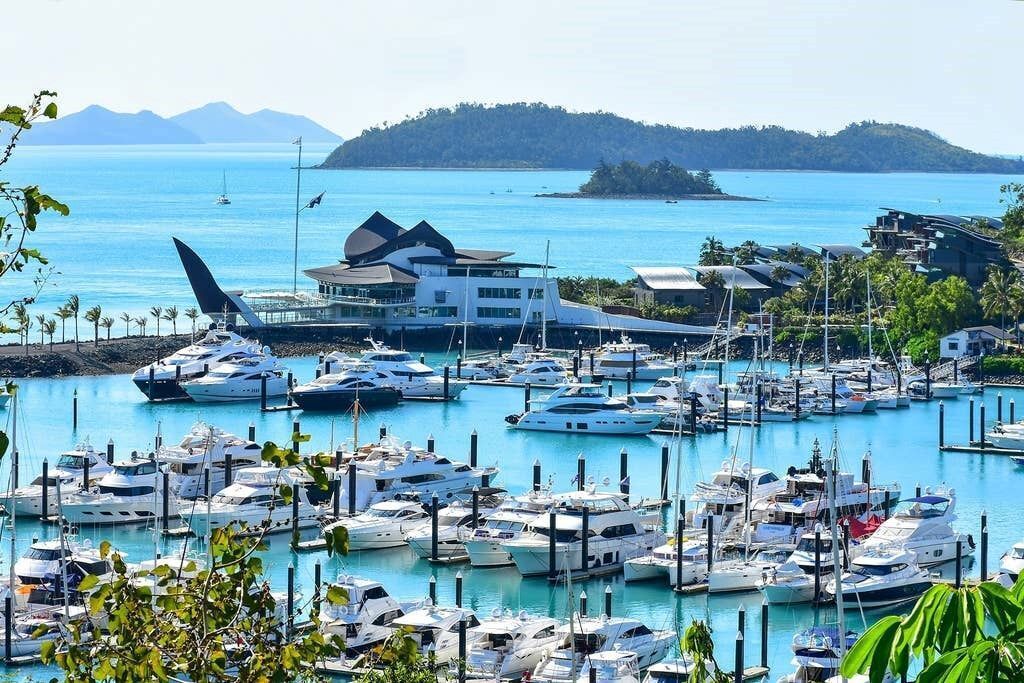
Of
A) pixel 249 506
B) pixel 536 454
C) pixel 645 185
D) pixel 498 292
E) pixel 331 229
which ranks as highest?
pixel 645 185

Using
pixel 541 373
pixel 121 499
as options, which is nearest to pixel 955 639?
pixel 121 499

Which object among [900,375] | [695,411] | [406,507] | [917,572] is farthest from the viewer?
[900,375]

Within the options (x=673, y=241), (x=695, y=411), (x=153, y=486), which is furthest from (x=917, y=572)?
(x=673, y=241)

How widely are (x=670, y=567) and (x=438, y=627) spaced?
5.49 meters

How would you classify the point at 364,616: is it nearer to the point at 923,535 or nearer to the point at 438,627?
the point at 438,627

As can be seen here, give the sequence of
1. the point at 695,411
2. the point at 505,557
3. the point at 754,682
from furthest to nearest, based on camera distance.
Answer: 1. the point at 695,411
2. the point at 505,557
3. the point at 754,682

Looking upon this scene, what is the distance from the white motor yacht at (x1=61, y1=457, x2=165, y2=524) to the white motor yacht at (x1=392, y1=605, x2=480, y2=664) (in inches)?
375

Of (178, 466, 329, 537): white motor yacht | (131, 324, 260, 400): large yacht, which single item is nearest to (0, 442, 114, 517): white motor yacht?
(178, 466, 329, 537): white motor yacht

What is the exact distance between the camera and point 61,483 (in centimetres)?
3080

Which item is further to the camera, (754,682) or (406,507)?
(406,507)

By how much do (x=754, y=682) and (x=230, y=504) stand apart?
38.1ft

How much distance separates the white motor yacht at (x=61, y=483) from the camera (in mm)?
30203

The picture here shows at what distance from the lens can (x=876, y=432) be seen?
141 feet

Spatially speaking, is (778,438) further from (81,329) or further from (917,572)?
(81,329)
